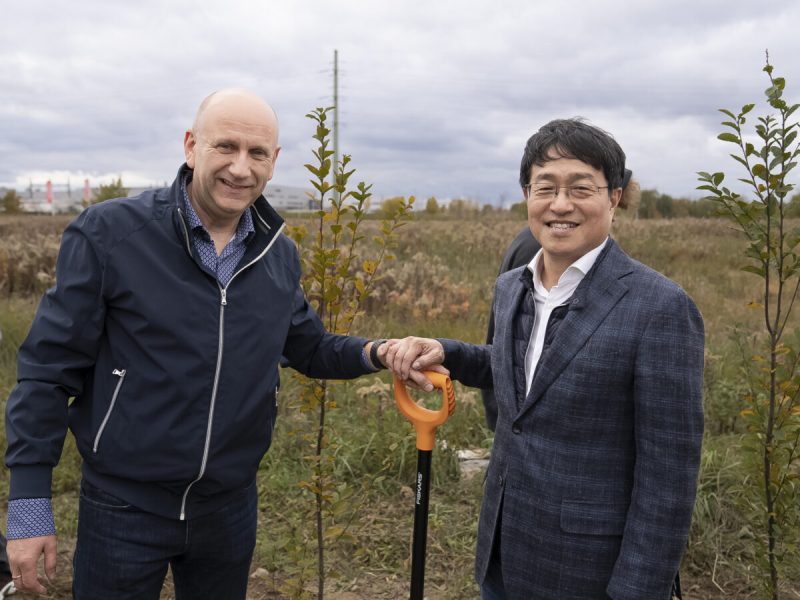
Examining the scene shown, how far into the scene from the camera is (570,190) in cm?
197

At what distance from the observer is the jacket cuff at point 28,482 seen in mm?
2088

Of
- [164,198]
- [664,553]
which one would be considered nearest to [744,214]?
[664,553]

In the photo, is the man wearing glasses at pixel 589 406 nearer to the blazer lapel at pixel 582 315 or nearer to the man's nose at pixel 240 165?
the blazer lapel at pixel 582 315

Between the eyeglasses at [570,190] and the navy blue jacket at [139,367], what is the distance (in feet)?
3.17

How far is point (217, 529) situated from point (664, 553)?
4.53 feet

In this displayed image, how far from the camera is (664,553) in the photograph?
72.0 inches

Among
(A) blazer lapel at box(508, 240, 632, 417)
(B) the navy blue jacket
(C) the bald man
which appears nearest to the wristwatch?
(C) the bald man

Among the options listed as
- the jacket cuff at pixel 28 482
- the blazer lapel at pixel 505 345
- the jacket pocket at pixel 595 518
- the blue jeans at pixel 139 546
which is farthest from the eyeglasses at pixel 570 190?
the jacket cuff at pixel 28 482

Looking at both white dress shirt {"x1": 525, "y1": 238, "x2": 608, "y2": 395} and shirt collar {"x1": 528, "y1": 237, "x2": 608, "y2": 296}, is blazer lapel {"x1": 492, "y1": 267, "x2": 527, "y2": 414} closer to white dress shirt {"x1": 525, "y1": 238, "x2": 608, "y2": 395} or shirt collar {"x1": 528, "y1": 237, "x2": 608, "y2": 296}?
white dress shirt {"x1": 525, "y1": 238, "x2": 608, "y2": 395}

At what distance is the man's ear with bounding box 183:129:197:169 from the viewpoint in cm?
234

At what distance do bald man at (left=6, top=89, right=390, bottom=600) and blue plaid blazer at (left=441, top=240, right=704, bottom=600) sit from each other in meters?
0.86

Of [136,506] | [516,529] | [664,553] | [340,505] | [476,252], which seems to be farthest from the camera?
[476,252]

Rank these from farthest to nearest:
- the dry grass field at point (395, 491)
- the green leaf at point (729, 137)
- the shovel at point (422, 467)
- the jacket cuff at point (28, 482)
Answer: the dry grass field at point (395, 491)
the green leaf at point (729, 137)
the shovel at point (422, 467)
the jacket cuff at point (28, 482)

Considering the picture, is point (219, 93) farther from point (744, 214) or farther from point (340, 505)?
point (744, 214)
